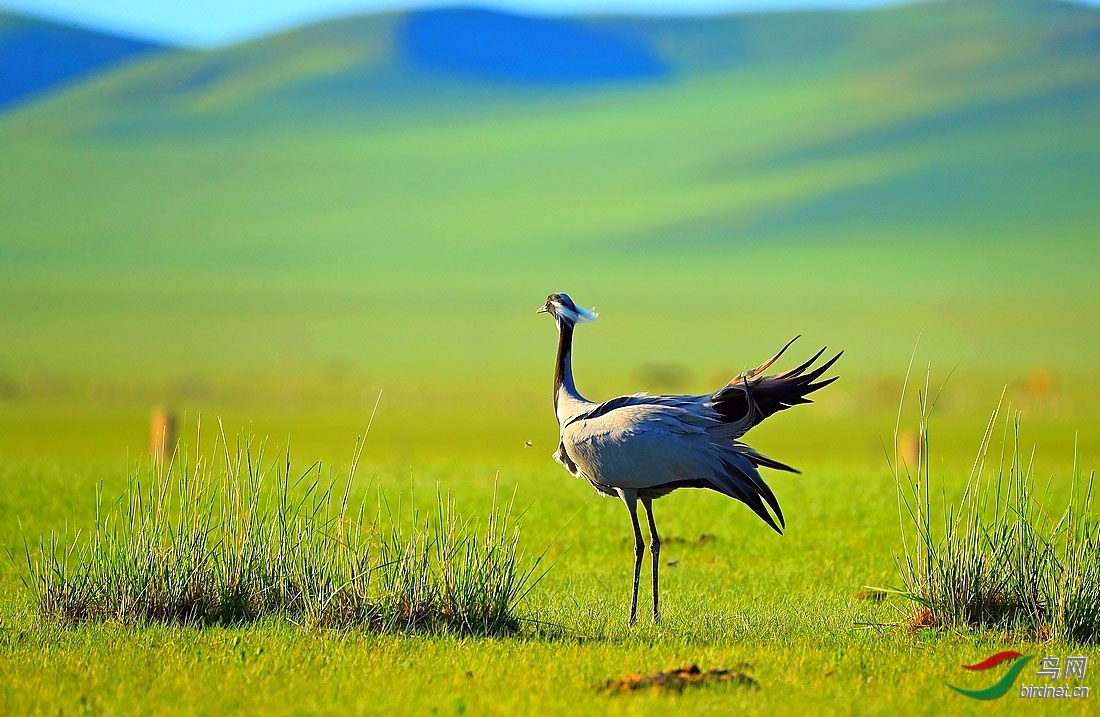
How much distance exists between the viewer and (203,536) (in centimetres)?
991

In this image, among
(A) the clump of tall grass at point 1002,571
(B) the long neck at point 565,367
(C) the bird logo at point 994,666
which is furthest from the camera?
(B) the long neck at point 565,367

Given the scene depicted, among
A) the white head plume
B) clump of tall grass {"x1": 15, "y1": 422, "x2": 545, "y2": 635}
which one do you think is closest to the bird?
the white head plume

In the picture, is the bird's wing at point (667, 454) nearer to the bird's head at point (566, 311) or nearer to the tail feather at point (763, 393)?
the tail feather at point (763, 393)

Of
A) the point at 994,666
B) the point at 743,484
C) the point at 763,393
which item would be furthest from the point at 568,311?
the point at 994,666

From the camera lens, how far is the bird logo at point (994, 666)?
318 inches

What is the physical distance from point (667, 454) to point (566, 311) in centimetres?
167

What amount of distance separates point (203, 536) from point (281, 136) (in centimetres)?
12067

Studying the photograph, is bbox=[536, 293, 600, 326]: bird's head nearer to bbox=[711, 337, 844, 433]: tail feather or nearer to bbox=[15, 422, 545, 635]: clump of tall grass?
bbox=[711, 337, 844, 433]: tail feather

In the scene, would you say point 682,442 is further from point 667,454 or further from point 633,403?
point 633,403

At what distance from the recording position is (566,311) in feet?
36.6

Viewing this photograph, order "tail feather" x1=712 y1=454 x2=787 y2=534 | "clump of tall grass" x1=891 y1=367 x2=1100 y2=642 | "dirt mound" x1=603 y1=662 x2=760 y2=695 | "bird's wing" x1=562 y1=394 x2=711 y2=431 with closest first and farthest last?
"dirt mound" x1=603 y1=662 x2=760 y2=695, "clump of tall grass" x1=891 y1=367 x2=1100 y2=642, "tail feather" x1=712 y1=454 x2=787 y2=534, "bird's wing" x1=562 y1=394 x2=711 y2=431

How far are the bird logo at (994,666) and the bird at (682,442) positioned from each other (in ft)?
6.41

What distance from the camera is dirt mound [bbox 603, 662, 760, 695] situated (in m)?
7.96

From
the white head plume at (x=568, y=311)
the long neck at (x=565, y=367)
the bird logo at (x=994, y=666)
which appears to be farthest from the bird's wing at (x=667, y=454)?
the bird logo at (x=994, y=666)
